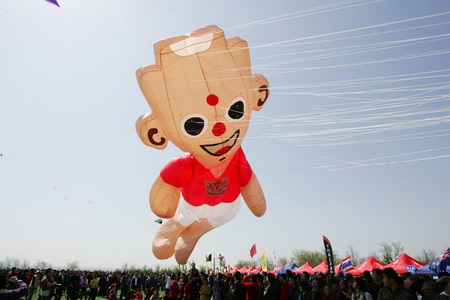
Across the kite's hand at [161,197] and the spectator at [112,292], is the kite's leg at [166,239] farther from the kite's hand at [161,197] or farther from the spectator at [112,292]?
the spectator at [112,292]

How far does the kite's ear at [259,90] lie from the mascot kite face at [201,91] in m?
0.36

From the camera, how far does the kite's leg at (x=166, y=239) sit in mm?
8609

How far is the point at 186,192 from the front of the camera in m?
8.34

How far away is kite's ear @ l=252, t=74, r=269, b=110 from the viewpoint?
7.63m

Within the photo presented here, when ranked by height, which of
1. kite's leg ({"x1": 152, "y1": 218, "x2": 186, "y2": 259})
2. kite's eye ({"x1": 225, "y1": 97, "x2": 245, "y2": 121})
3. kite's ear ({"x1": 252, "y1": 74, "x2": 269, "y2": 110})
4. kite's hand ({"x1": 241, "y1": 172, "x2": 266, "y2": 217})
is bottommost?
kite's leg ({"x1": 152, "y1": 218, "x2": 186, "y2": 259})

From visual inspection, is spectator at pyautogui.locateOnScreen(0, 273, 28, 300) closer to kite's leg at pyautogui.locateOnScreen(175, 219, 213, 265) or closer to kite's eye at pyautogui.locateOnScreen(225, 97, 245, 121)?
kite's eye at pyautogui.locateOnScreen(225, 97, 245, 121)

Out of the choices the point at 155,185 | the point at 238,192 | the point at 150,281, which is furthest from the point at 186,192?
the point at 150,281

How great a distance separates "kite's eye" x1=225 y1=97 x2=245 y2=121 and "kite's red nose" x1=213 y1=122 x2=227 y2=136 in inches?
7.9

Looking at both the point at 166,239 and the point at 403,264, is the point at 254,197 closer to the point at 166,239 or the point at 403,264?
the point at 166,239

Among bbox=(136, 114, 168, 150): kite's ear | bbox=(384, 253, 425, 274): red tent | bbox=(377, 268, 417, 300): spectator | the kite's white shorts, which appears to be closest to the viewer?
bbox=(377, 268, 417, 300): spectator

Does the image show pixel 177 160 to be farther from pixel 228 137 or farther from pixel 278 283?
pixel 278 283

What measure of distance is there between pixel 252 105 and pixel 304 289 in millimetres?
3950

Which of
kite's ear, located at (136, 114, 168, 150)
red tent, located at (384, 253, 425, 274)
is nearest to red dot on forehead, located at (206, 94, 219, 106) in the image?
kite's ear, located at (136, 114, 168, 150)

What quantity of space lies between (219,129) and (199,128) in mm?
412
